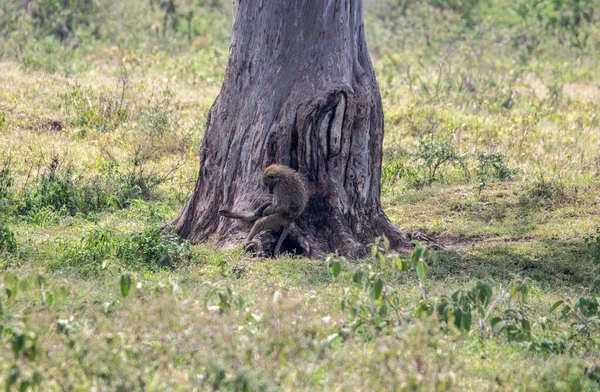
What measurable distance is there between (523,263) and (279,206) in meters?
2.32

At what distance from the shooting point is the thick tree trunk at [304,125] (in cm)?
768

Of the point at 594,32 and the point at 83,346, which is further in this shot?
the point at 594,32

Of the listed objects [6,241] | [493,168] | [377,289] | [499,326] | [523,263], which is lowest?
[6,241]

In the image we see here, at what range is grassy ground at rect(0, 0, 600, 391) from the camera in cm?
418

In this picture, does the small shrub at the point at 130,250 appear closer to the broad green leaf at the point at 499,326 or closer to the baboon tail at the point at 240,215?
the baboon tail at the point at 240,215

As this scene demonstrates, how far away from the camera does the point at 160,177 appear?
1063cm

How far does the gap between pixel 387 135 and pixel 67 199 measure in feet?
18.7

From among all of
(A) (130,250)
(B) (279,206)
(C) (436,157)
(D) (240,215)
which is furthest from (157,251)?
(C) (436,157)

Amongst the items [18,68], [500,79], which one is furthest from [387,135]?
[18,68]

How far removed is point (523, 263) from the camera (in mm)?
7605

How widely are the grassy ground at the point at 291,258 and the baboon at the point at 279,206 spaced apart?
1.13 ft

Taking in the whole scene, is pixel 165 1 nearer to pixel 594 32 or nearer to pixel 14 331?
pixel 594 32

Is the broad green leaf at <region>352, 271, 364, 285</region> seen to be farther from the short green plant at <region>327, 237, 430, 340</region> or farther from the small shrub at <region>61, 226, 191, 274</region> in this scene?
the small shrub at <region>61, 226, 191, 274</region>

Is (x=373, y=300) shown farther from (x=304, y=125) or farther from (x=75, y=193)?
(x=75, y=193)
